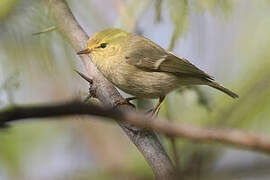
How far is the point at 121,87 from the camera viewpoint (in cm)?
308

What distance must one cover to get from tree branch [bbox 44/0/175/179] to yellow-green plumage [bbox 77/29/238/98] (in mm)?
316

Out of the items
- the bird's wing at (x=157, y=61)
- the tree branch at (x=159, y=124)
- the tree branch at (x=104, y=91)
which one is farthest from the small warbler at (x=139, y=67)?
the tree branch at (x=159, y=124)

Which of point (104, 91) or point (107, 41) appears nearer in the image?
point (104, 91)

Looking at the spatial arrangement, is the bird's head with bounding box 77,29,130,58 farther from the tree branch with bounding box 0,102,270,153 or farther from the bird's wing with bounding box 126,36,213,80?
the tree branch with bounding box 0,102,270,153

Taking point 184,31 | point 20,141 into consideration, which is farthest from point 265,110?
point 20,141

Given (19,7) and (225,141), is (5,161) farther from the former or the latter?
(225,141)

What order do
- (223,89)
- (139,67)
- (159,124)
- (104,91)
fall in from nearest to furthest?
(159,124) < (104,91) < (223,89) < (139,67)

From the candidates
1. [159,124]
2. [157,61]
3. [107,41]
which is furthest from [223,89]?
[159,124]

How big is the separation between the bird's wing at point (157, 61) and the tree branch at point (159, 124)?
8.70ft

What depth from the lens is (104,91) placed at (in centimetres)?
247

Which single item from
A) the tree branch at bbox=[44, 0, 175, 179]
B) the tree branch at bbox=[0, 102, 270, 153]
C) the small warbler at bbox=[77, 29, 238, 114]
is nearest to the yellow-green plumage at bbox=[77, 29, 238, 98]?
the small warbler at bbox=[77, 29, 238, 114]

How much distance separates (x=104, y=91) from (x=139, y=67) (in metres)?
0.89

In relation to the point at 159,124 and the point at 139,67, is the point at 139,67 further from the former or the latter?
the point at 159,124

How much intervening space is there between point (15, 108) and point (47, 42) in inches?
68.7
